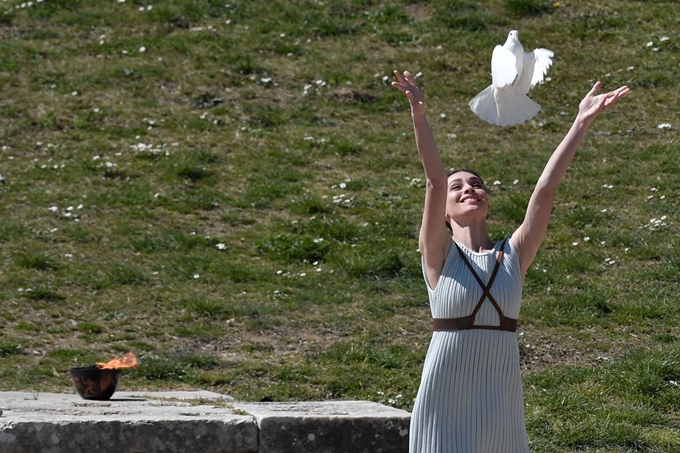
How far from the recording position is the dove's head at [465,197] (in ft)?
11.5

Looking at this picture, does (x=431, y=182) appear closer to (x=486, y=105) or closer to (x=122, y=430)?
(x=486, y=105)

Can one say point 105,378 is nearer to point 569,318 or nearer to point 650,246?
point 569,318

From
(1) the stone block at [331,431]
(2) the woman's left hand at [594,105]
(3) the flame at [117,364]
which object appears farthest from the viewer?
(3) the flame at [117,364]

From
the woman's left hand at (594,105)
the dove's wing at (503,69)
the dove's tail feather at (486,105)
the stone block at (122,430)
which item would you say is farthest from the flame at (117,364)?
the woman's left hand at (594,105)

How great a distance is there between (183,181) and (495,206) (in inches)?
111

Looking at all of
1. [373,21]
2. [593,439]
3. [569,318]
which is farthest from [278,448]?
[373,21]

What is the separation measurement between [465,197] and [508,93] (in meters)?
0.45

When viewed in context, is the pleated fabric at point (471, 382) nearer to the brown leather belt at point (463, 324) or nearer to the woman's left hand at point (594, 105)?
the brown leather belt at point (463, 324)

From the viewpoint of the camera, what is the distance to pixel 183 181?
9.37m

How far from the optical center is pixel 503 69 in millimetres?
3686

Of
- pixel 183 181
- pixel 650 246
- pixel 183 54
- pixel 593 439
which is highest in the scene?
pixel 183 54

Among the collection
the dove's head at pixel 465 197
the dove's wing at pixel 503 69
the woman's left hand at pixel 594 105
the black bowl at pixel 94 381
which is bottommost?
the black bowl at pixel 94 381

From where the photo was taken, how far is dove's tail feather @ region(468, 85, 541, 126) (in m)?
3.64

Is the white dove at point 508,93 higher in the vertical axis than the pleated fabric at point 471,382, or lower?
higher
